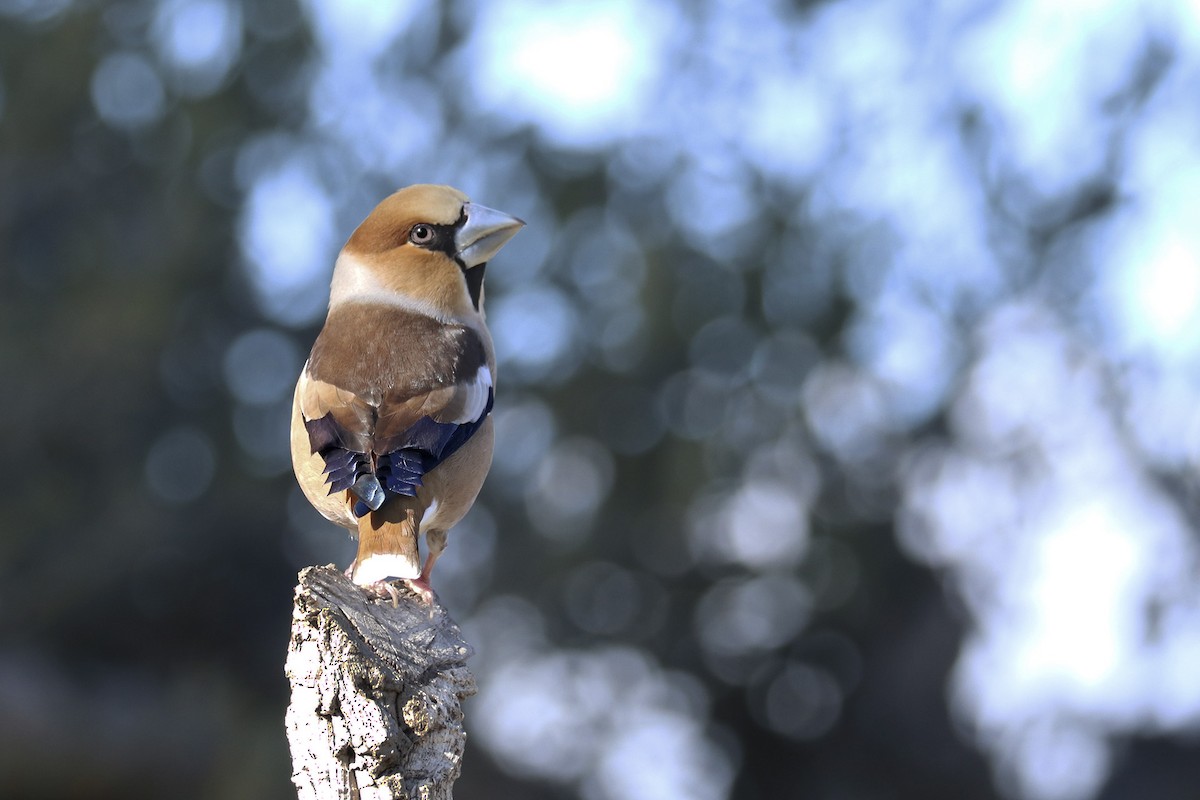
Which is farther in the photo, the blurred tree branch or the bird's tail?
the bird's tail

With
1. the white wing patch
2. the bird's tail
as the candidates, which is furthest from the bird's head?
the bird's tail

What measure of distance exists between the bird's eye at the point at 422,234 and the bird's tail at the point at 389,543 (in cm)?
67

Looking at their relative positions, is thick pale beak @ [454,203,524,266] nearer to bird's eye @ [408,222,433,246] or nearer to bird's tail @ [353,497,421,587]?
bird's eye @ [408,222,433,246]

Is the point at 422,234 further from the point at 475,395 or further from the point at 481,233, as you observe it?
the point at 475,395

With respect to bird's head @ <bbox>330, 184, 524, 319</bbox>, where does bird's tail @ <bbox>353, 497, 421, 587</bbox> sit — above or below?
below

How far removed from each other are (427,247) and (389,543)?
757 millimetres

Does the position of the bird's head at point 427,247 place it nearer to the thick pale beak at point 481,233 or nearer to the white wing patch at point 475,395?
the thick pale beak at point 481,233

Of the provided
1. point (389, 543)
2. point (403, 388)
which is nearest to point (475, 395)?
point (403, 388)

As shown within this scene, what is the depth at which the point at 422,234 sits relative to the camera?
8.96ft

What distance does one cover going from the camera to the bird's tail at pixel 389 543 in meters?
2.23

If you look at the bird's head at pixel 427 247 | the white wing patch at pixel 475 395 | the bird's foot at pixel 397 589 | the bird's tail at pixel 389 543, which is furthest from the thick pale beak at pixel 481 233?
the bird's foot at pixel 397 589

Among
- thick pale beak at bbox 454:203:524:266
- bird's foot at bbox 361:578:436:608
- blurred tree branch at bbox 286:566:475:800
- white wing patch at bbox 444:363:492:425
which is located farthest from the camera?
thick pale beak at bbox 454:203:524:266

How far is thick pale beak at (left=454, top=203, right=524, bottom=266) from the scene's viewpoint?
269cm

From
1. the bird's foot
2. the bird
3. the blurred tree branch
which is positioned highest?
the bird
